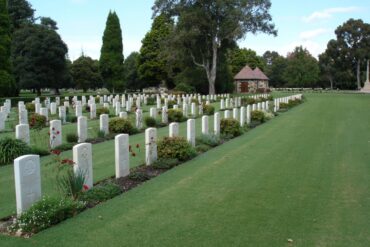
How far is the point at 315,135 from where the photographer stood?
51.5ft

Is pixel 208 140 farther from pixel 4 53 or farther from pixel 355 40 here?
pixel 355 40

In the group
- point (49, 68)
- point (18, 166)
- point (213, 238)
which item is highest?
point (49, 68)

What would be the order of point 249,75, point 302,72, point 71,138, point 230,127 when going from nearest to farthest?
point 71,138 < point 230,127 < point 249,75 < point 302,72

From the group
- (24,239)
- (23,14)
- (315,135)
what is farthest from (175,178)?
(23,14)

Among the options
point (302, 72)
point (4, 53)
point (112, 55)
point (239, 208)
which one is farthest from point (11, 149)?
point (302, 72)

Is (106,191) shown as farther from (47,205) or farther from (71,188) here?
(47,205)

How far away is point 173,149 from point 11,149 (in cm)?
409

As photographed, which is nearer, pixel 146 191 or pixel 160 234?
pixel 160 234

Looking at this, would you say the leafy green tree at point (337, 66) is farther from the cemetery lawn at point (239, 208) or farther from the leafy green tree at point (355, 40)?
the cemetery lawn at point (239, 208)

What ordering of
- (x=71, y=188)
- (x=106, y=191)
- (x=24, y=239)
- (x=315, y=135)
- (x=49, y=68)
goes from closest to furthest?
(x=24, y=239) → (x=71, y=188) → (x=106, y=191) → (x=315, y=135) → (x=49, y=68)

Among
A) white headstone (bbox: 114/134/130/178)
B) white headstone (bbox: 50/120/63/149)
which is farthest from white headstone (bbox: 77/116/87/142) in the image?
white headstone (bbox: 114/134/130/178)

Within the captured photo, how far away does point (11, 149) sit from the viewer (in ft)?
34.2

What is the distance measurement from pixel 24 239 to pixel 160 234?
5.70 ft

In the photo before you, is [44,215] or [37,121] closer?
[44,215]
